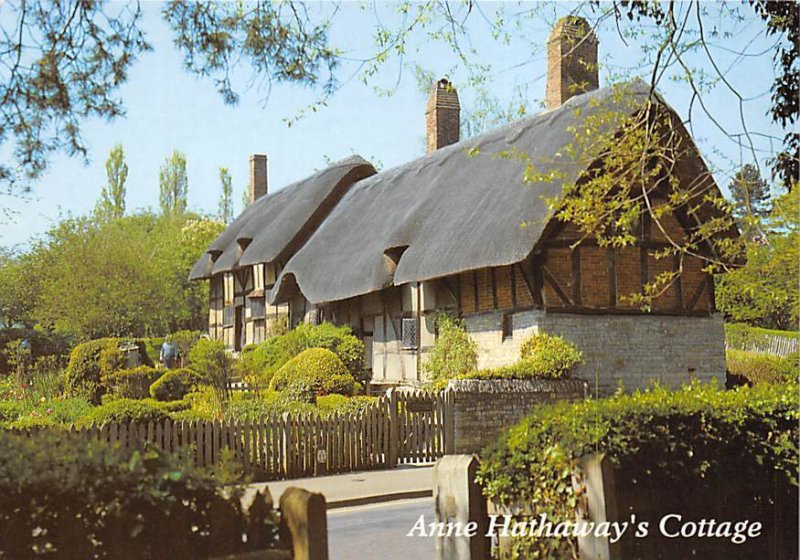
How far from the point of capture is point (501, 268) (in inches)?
785

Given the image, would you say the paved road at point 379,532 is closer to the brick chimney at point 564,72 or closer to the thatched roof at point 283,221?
the brick chimney at point 564,72

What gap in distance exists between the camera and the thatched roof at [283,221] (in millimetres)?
30719

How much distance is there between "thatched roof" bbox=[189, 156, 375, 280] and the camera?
30.7 m

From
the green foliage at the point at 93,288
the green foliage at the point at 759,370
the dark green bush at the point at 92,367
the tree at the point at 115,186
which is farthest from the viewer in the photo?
the tree at the point at 115,186

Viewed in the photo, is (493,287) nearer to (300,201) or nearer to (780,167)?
(780,167)

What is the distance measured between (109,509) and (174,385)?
818 inches

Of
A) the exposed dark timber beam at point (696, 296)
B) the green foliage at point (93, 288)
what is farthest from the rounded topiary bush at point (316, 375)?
the green foliage at point (93, 288)

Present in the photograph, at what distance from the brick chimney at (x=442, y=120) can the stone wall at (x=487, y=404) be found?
539 inches

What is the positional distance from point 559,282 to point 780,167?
9.19 metres

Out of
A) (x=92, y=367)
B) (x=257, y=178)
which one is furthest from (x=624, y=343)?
(x=257, y=178)

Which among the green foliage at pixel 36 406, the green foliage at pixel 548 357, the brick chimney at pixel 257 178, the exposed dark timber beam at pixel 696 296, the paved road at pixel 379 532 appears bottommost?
the paved road at pixel 379 532

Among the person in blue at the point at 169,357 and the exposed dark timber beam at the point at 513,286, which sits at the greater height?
the exposed dark timber beam at the point at 513,286

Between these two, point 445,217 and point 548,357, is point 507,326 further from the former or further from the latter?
point 445,217

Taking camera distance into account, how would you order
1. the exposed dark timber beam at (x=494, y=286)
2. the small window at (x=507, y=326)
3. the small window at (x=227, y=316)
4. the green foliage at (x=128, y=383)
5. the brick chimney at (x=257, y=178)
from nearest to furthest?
the small window at (x=507, y=326)
the exposed dark timber beam at (x=494, y=286)
the green foliage at (x=128, y=383)
the small window at (x=227, y=316)
the brick chimney at (x=257, y=178)
